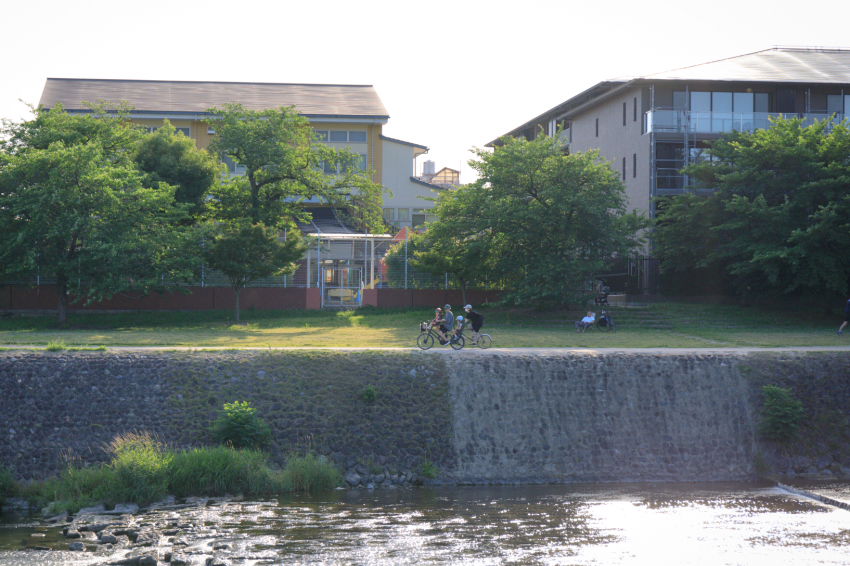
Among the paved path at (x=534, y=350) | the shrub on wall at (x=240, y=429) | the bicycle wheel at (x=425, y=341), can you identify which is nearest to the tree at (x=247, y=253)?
the paved path at (x=534, y=350)

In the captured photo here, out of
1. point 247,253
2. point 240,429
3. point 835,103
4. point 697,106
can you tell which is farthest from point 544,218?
point 835,103

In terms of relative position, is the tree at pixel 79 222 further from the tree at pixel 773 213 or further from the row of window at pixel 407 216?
the tree at pixel 773 213

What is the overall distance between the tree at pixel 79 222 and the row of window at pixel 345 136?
21.4 meters

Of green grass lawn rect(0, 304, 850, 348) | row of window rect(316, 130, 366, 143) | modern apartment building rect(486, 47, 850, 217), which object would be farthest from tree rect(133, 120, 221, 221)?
modern apartment building rect(486, 47, 850, 217)

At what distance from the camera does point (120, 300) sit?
33.2 m

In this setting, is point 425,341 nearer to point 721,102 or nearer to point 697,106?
point 697,106

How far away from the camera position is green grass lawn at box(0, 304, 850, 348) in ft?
78.0

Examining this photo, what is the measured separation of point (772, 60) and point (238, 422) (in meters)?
40.0

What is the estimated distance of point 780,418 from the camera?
1872 centimetres

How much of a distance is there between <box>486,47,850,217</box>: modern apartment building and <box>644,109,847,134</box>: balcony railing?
0.05 metres

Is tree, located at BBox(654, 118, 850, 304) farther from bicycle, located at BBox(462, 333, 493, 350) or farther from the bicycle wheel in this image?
the bicycle wheel

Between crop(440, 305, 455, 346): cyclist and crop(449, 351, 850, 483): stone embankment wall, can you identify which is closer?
crop(449, 351, 850, 483): stone embankment wall

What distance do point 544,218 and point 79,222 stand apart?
60.7 ft

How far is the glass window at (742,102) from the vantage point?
4053 centimetres
